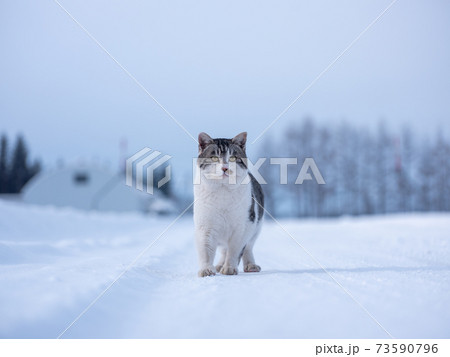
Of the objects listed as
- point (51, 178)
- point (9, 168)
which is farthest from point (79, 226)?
point (9, 168)

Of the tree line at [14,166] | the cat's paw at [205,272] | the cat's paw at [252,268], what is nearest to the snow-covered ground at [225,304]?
the cat's paw at [205,272]

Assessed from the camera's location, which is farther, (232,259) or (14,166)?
(14,166)

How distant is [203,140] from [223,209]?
0.90 meters

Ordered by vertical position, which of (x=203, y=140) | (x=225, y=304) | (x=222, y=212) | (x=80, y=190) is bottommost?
(x=80, y=190)

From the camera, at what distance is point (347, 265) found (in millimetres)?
4254

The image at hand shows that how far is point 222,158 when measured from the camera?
4148 mm

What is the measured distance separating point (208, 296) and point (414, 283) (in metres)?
1.53

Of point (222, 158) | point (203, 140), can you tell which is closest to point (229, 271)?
point (222, 158)

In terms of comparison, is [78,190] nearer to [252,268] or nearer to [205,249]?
[252,268]

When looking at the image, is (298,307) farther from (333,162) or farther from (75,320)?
(333,162)

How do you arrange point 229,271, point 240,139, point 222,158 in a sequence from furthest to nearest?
1. point 240,139
2. point 222,158
3. point 229,271

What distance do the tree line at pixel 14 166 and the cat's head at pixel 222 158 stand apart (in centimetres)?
3682

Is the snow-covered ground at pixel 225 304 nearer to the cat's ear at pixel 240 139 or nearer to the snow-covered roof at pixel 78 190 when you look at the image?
the cat's ear at pixel 240 139

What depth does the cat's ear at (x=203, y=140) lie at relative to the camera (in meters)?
4.44
